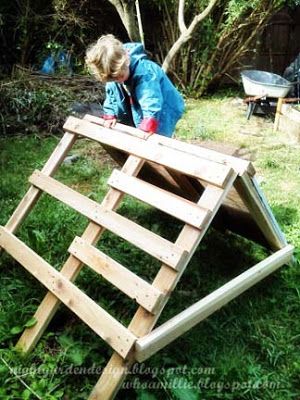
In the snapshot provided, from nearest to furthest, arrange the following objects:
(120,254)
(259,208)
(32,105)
A: 1. (259,208)
2. (120,254)
3. (32,105)

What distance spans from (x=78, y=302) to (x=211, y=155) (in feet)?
3.64

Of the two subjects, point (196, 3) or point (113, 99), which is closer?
point (113, 99)

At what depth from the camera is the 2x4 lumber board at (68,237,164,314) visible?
1940mm

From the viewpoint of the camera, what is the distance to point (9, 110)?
589cm

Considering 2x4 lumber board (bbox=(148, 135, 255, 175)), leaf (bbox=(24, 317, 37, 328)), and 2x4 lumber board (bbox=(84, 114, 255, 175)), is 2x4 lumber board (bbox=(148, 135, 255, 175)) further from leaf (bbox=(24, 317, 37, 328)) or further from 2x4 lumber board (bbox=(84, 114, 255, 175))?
leaf (bbox=(24, 317, 37, 328))

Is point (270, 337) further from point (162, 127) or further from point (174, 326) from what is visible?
point (162, 127)

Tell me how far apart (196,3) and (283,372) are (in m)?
7.01

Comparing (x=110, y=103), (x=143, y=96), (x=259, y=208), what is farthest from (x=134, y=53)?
(x=259, y=208)

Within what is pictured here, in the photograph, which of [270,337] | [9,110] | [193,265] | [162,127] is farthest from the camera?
[9,110]

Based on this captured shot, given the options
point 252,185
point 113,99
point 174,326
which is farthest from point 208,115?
point 174,326

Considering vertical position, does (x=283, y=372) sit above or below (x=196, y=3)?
below

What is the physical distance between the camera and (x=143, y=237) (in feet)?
7.16

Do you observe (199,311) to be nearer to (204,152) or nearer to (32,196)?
(204,152)

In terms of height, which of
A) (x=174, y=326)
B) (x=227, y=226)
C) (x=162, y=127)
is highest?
(x=162, y=127)
